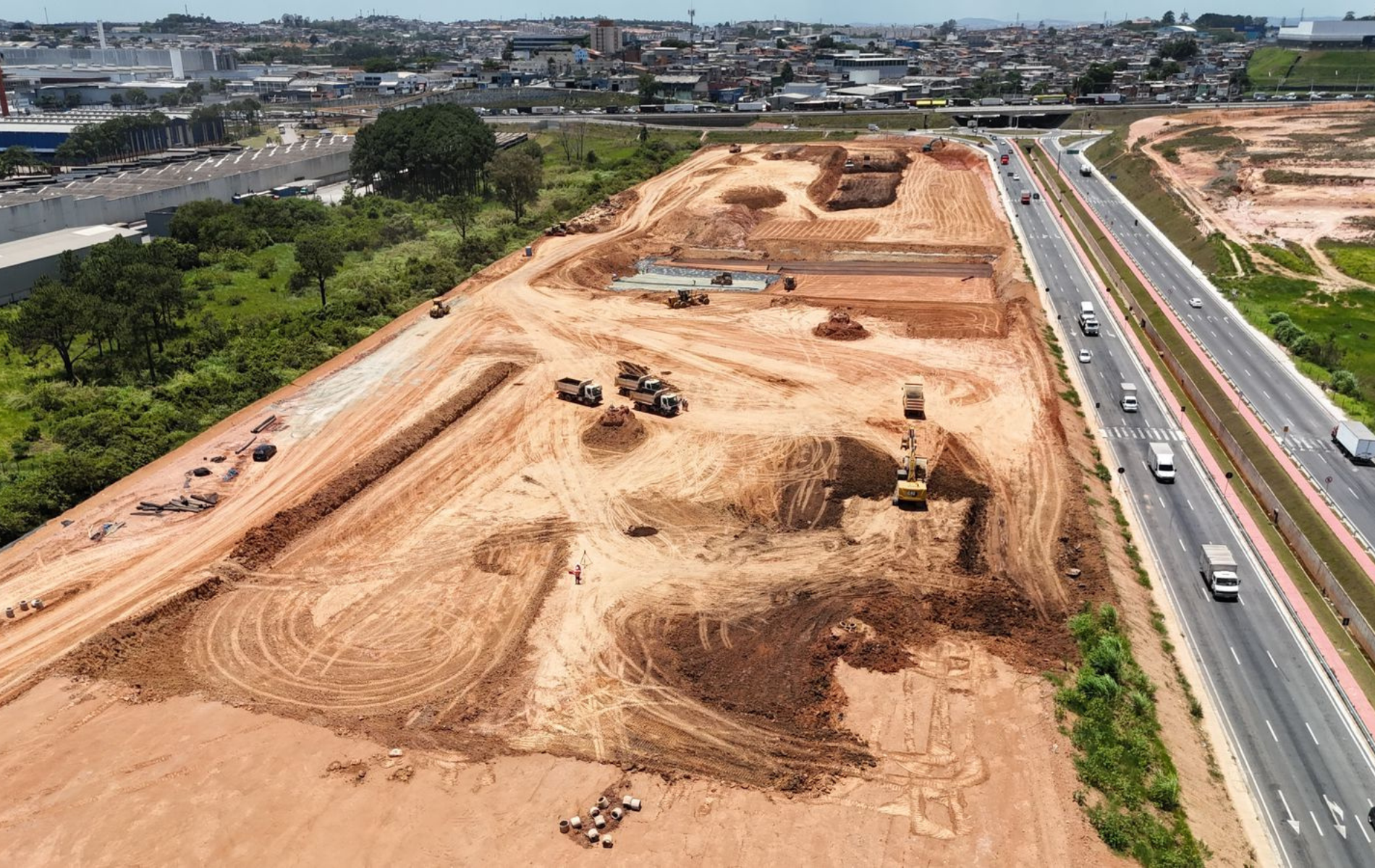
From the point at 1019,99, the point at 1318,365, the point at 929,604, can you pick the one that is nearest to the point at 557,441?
the point at 929,604

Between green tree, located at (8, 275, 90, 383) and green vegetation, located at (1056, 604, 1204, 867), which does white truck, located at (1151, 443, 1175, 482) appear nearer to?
green vegetation, located at (1056, 604, 1204, 867)

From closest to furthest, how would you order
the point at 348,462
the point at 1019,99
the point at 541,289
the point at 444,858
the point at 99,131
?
the point at 444,858, the point at 348,462, the point at 541,289, the point at 99,131, the point at 1019,99

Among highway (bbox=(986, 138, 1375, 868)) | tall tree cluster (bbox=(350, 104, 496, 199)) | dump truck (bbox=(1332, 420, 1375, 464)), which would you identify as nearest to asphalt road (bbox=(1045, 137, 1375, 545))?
dump truck (bbox=(1332, 420, 1375, 464))

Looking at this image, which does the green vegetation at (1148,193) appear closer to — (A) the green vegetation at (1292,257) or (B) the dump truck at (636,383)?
(A) the green vegetation at (1292,257)

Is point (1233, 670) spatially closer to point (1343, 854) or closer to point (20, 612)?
point (1343, 854)

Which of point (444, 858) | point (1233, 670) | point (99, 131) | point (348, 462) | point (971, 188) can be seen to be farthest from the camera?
point (99, 131)

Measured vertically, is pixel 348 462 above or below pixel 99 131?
below

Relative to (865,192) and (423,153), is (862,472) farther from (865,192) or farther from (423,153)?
(423,153)

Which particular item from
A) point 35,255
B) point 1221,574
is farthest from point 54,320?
point 1221,574
